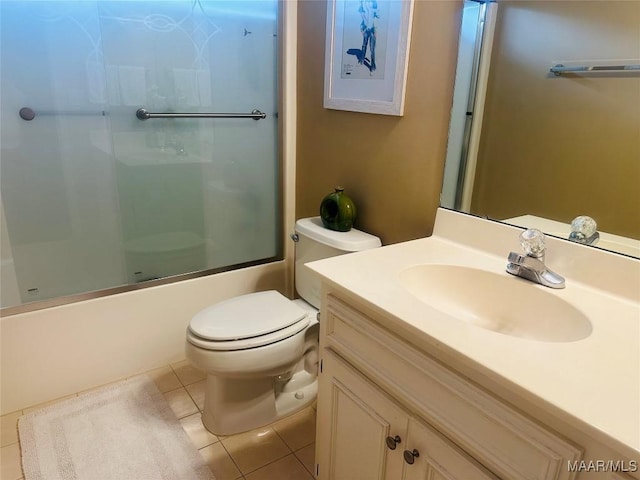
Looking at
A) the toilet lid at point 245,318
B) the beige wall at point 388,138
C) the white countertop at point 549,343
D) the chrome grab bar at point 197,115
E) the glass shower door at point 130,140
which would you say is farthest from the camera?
the chrome grab bar at point 197,115

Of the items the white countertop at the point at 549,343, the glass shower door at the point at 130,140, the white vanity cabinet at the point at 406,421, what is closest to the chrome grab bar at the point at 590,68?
the white countertop at the point at 549,343

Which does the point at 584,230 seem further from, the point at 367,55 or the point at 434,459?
the point at 367,55

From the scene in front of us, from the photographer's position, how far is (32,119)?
5.30 ft

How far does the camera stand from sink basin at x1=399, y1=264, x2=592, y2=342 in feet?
3.32

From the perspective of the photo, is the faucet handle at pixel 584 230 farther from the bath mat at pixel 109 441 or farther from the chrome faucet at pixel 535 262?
the bath mat at pixel 109 441

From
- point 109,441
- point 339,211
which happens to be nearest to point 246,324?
point 339,211

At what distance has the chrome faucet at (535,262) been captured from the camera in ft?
3.54

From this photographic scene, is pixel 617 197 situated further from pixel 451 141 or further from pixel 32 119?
pixel 32 119

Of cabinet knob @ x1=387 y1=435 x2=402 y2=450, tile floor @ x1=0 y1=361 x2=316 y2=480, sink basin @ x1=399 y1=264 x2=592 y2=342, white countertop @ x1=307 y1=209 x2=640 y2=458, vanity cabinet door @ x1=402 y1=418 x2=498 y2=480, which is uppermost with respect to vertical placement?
white countertop @ x1=307 y1=209 x2=640 y2=458

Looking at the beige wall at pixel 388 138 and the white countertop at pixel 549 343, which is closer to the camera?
the white countertop at pixel 549 343

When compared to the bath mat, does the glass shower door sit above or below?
above

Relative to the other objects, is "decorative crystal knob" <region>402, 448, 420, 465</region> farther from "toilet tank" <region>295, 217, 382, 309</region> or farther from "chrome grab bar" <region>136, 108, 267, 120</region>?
"chrome grab bar" <region>136, 108, 267, 120</region>

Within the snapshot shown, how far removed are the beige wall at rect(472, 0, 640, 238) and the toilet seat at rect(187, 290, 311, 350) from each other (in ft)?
2.50

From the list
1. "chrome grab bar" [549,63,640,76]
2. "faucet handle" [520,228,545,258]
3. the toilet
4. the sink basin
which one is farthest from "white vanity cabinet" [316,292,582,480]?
"chrome grab bar" [549,63,640,76]
